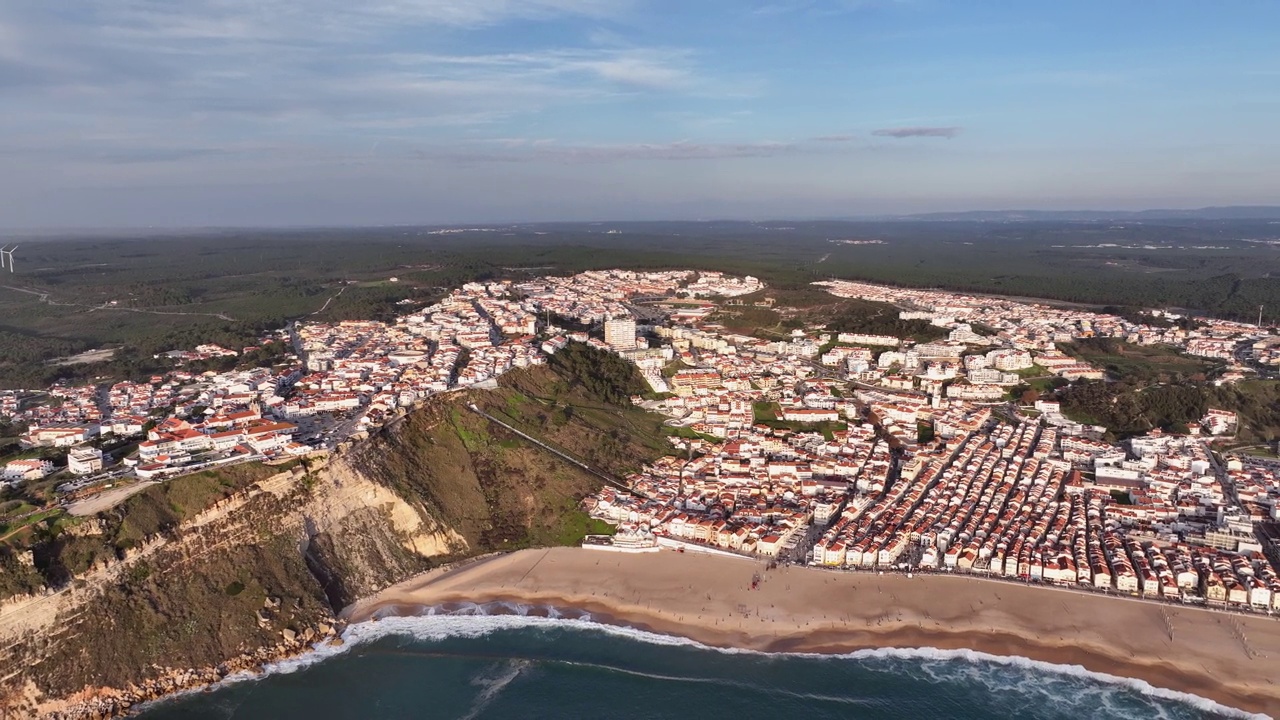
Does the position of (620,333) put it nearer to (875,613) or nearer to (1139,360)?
(875,613)

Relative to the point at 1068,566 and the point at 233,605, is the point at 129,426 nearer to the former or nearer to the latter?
the point at 233,605

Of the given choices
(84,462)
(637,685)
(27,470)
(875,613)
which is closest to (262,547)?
(84,462)

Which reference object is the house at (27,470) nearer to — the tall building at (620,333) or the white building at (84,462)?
the white building at (84,462)

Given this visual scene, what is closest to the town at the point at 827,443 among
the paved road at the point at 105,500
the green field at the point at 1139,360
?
the paved road at the point at 105,500

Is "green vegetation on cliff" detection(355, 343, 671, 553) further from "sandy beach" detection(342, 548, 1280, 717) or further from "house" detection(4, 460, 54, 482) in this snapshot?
"house" detection(4, 460, 54, 482)

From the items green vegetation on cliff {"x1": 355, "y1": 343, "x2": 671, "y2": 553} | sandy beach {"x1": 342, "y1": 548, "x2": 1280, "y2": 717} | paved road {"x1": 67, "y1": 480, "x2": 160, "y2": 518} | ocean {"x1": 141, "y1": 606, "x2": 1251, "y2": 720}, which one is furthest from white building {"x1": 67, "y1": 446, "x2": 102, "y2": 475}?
sandy beach {"x1": 342, "y1": 548, "x2": 1280, "y2": 717}

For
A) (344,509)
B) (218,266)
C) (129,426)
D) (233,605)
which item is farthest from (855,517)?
(218,266)

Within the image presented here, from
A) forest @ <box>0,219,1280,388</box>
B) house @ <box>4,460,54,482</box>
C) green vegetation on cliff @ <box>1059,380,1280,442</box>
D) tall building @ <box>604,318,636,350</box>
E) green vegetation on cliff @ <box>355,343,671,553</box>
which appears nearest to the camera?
house @ <box>4,460,54,482</box>

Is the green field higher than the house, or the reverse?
the house
